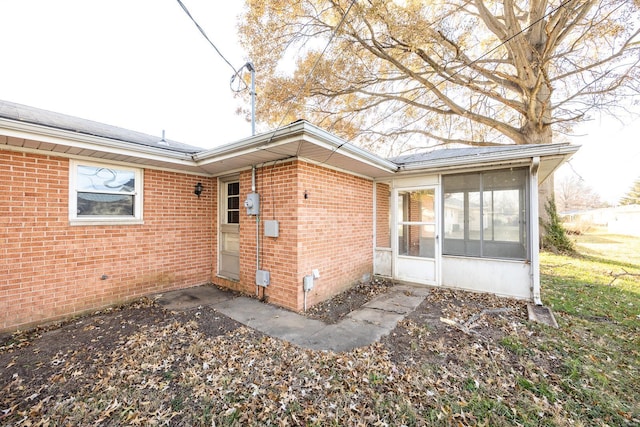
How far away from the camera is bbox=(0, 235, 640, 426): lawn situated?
7.12 feet

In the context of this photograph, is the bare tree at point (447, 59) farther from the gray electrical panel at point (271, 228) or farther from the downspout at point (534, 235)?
the gray electrical panel at point (271, 228)

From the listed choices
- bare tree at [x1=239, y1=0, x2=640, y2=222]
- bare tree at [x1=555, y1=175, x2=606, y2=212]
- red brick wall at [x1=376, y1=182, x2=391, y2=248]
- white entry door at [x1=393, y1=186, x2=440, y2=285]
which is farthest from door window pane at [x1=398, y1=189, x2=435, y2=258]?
bare tree at [x1=555, y1=175, x2=606, y2=212]

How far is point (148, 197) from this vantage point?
5012 mm

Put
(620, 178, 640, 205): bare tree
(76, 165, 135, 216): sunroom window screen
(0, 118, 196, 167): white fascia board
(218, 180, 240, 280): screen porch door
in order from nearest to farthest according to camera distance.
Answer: (0, 118, 196, 167): white fascia board
(76, 165, 135, 216): sunroom window screen
(218, 180, 240, 280): screen porch door
(620, 178, 640, 205): bare tree

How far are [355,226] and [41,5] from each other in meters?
6.95

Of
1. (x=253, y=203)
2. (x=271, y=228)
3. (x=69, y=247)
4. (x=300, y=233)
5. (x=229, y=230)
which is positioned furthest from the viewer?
(x=229, y=230)

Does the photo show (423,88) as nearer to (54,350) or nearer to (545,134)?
(545,134)

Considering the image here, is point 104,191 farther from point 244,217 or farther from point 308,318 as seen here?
point 308,318

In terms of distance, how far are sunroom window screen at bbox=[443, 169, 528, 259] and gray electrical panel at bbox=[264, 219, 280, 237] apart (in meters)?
3.78

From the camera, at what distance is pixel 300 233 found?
14.4ft

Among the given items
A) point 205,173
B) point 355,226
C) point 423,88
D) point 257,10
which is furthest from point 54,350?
point 423,88

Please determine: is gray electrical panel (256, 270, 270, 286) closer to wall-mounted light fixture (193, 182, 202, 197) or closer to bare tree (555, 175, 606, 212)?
wall-mounted light fixture (193, 182, 202, 197)

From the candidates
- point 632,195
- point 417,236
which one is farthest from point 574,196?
point 417,236

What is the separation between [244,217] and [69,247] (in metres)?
2.79
